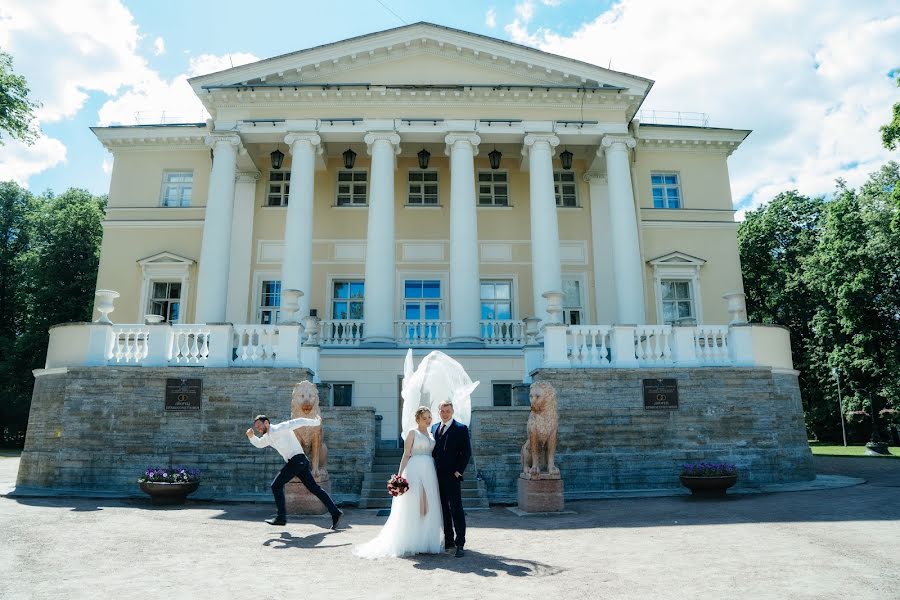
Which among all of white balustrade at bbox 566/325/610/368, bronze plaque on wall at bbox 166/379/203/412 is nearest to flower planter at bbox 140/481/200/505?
bronze plaque on wall at bbox 166/379/203/412

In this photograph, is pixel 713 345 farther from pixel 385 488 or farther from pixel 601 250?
pixel 601 250

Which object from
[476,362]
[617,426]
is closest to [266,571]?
[617,426]

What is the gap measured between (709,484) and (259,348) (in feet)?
33.3

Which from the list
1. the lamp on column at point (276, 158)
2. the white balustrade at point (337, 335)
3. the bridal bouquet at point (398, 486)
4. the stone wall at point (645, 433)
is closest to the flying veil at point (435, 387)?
the bridal bouquet at point (398, 486)

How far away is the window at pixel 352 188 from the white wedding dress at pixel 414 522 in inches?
695

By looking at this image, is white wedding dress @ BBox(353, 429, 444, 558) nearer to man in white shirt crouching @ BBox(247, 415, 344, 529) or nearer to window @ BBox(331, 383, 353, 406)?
man in white shirt crouching @ BBox(247, 415, 344, 529)

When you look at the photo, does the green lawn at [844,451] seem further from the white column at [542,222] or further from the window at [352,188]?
the window at [352,188]

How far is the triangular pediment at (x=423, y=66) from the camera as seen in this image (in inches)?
856

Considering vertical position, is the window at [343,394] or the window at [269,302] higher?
the window at [269,302]

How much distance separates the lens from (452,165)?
69.8 ft

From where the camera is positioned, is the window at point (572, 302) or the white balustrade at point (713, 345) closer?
the white balustrade at point (713, 345)

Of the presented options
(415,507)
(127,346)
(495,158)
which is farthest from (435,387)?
(495,158)

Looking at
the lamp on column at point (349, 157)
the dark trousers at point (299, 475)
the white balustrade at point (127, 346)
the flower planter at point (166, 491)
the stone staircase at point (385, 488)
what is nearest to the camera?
the dark trousers at point (299, 475)

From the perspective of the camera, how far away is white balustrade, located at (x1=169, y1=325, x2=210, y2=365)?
14.0 meters
